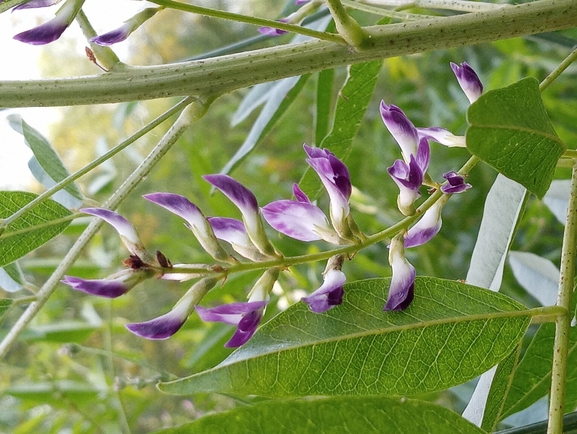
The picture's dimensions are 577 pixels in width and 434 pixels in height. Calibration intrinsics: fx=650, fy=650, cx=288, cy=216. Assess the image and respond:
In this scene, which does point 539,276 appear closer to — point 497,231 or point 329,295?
point 497,231

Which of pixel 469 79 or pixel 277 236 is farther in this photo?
pixel 277 236

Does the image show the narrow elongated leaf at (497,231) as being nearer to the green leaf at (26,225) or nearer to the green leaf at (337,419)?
the green leaf at (337,419)

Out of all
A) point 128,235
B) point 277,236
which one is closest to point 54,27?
point 128,235

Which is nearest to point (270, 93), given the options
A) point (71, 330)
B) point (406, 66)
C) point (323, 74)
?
point (323, 74)

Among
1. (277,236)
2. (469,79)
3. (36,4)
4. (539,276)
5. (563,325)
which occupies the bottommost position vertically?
(277,236)

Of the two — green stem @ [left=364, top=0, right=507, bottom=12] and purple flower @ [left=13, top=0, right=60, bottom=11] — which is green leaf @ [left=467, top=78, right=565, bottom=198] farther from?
purple flower @ [left=13, top=0, right=60, bottom=11]

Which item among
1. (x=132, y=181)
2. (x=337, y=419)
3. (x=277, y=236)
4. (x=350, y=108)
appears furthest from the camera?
(x=277, y=236)

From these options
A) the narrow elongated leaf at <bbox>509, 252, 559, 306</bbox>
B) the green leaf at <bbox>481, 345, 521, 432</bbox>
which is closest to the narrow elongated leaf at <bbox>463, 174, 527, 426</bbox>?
the green leaf at <bbox>481, 345, 521, 432</bbox>
